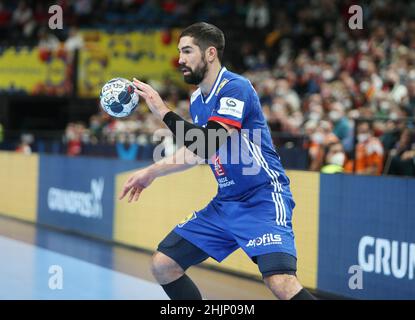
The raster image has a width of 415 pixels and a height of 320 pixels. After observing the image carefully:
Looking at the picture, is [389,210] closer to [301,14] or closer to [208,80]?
[208,80]

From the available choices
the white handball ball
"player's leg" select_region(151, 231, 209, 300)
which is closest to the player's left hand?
the white handball ball

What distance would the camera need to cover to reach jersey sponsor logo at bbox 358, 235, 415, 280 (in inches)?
299

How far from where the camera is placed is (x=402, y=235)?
7773mm

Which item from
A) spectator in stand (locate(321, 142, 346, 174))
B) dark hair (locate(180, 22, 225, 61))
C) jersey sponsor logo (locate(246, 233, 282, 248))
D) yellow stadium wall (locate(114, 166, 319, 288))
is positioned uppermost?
dark hair (locate(180, 22, 225, 61))

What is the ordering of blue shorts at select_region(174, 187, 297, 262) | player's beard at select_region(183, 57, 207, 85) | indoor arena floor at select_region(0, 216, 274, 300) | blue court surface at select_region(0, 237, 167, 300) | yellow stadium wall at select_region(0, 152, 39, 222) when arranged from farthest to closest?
yellow stadium wall at select_region(0, 152, 39, 222) < indoor arena floor at select_region(0, 216, 274, 300) < blue court surface at select_region(0, 237, 167, 300) < player's beard at select_region(183, 57, 207, 85) < blue shorts at select_region(174, 187, 297, 262)

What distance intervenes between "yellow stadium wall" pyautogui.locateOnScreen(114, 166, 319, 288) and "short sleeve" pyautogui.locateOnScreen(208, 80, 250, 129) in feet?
11.5

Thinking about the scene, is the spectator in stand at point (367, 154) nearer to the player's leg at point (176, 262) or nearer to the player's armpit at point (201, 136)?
the player's leg at point (176, 262)

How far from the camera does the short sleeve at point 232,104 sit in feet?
18.2

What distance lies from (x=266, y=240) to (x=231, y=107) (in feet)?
3.10

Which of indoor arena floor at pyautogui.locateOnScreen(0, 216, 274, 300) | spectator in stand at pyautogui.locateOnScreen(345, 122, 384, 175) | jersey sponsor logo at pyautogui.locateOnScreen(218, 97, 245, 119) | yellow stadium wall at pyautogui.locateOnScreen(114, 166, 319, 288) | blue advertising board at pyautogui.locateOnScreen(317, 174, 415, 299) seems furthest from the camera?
spectator in stand at pyautogui.locateOnScreen(345, 122, 384, 175)

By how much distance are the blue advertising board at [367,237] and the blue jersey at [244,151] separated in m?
2.31

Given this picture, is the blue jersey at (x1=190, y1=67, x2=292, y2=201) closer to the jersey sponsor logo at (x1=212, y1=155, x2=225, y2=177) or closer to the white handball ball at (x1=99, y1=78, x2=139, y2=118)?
the jersey sponsor logo at (x1=212, y1=155, x2=225, y2=177)

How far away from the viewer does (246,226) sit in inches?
227

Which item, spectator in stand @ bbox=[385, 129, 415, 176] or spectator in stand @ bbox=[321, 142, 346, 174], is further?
spectator in stand @ bbox=[321, 142, 346, 174]
